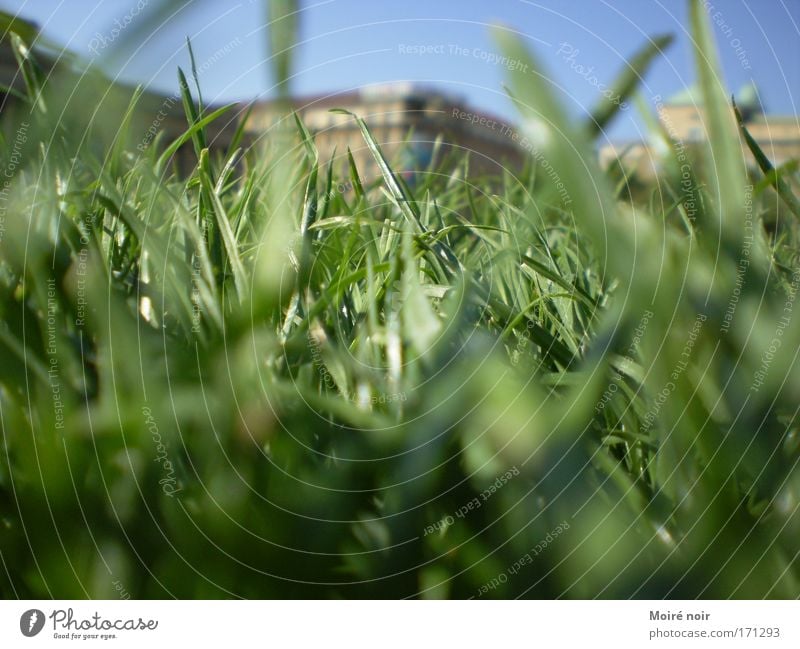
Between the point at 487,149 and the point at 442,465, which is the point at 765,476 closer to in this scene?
the point at 442,465

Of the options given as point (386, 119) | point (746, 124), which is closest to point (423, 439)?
point (746, 124)

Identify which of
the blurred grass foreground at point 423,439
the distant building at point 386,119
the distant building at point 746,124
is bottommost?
the blurred grass foreground at point 423,439

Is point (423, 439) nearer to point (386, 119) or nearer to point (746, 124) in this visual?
point (746, 124)

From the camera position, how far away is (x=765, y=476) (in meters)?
0.20

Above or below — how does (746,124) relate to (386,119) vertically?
below

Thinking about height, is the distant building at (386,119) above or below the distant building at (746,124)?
above

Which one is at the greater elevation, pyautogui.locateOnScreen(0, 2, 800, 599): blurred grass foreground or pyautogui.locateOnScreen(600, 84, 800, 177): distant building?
pyautogui.locateOnScreen(600, 84, 800, 177): distant building

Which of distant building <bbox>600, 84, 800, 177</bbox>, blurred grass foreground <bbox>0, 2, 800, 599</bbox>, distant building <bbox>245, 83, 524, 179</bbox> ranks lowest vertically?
blurred grass foreground <bbox>0, 2, 800, 599</bbox>

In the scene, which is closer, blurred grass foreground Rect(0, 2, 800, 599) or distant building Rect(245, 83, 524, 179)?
blurred grass foreground Rect(0, 2, 800, 599)

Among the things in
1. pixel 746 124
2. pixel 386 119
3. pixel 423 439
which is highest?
pixel 386 119

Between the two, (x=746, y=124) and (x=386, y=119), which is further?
(x=386, y=119)

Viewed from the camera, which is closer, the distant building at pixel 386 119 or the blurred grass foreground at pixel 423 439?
the blurred grass foreground at pixel 423 439

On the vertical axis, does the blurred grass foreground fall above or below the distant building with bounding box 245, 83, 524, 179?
below
